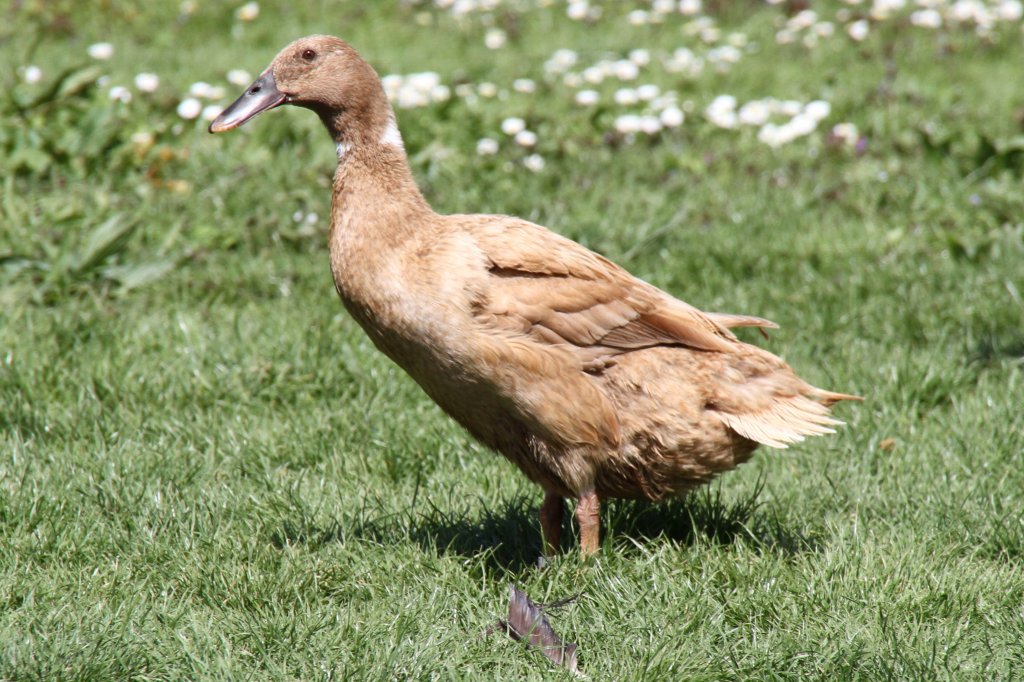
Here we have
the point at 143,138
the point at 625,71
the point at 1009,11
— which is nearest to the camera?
the point at 143,138

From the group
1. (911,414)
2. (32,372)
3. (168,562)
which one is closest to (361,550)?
(168,562)

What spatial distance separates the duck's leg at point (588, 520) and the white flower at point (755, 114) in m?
4.85

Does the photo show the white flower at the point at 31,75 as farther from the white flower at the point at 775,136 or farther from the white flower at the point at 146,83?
the white flower at the point at 775,136

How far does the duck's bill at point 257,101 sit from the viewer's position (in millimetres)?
3871

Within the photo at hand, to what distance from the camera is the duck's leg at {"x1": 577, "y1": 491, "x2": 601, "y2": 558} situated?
12.7 feet

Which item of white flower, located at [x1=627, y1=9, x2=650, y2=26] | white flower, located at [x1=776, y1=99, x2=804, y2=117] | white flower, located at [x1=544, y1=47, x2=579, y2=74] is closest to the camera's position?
white flower, located at [x1=776, y1=99, x2=804, y2=117]

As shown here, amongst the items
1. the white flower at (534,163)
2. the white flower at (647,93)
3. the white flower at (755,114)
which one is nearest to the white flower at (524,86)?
the white flower at (647,93)

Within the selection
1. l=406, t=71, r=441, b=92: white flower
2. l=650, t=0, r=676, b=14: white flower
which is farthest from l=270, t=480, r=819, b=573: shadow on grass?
l=650, t=0, r=676, b=14: white flower

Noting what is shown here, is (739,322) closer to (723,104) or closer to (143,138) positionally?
(723,104)

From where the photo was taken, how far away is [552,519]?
159 inches

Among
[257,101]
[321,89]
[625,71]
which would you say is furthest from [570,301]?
[625,71]

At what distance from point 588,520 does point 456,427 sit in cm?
105

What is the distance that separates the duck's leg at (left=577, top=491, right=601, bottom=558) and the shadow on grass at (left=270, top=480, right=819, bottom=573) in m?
0.06

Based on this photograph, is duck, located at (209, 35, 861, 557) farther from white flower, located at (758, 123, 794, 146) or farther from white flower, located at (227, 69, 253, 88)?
white flower, located at (227, 69, 253, 88)
